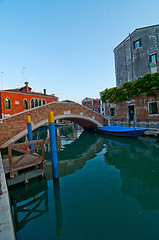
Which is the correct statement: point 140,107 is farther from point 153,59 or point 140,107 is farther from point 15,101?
point 15,101

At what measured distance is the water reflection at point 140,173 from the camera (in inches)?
131

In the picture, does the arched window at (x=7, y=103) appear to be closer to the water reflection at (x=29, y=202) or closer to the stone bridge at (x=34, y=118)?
the stone bridge at (x=34, y=118)

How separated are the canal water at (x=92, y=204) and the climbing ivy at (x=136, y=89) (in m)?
7.21

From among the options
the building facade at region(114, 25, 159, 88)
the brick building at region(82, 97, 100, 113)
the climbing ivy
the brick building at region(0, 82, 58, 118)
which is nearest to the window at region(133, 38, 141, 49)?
the building facade at region(114, 25, 159, 88)

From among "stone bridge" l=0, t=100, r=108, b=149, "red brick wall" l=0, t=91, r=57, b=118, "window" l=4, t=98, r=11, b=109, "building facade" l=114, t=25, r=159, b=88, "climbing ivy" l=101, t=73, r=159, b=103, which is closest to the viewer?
"stone bridge" l=0, t=100, r=108, b=149

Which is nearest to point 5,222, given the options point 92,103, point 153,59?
point 153,59

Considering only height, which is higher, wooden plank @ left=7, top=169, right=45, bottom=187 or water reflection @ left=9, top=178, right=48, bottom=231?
wooden plank @ left=7, top=169, right=45, bottom=187

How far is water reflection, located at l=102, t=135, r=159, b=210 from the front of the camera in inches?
131

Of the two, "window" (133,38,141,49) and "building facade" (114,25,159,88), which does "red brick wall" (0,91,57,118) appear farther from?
"window" (133,38,141,49)

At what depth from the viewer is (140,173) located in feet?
15.2

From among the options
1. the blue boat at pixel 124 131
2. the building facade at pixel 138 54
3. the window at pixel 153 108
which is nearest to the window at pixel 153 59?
the building facade at pixel 138 54

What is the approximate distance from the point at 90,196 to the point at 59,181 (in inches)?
52.9

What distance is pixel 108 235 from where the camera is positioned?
7.41ft

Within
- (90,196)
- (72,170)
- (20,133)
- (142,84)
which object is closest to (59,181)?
(72,170)
